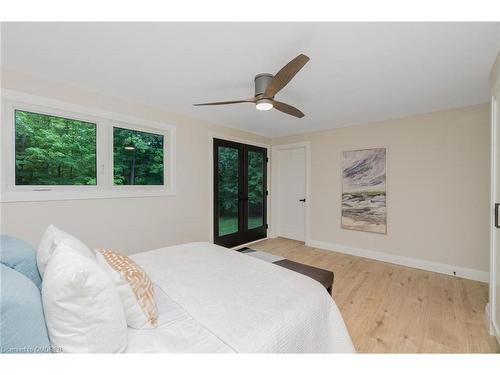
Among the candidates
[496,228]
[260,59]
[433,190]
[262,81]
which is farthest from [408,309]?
[260,59]

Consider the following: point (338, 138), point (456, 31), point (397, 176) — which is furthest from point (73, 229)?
point (397, 176)

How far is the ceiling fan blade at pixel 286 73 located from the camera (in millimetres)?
1425

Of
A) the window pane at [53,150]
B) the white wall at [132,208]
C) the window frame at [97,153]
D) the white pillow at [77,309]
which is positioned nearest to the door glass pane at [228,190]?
the white wall at [132,208]

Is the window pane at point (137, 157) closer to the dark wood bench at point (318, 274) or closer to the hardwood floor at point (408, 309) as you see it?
the dark wood bench at point (318, 274)

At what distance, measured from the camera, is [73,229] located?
2.31m

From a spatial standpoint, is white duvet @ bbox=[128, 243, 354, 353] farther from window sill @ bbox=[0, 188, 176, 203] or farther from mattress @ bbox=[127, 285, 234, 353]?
window sill @ bbox=[0, 188, 176, 203]

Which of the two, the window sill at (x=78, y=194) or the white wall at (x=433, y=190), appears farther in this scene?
the white wall at (x=433, y=190)

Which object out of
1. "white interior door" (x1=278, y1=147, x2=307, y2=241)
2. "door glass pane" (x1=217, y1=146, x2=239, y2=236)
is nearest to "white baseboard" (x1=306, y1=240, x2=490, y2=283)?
"white interior door" (x1=278, y1=147, x2=307, y2=241)

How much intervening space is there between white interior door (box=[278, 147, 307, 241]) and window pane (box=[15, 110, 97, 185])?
3.50 meters

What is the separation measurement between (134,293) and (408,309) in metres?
2.46

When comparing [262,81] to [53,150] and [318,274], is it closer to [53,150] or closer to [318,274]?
[318,274]

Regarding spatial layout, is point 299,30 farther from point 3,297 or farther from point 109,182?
point 109,182
